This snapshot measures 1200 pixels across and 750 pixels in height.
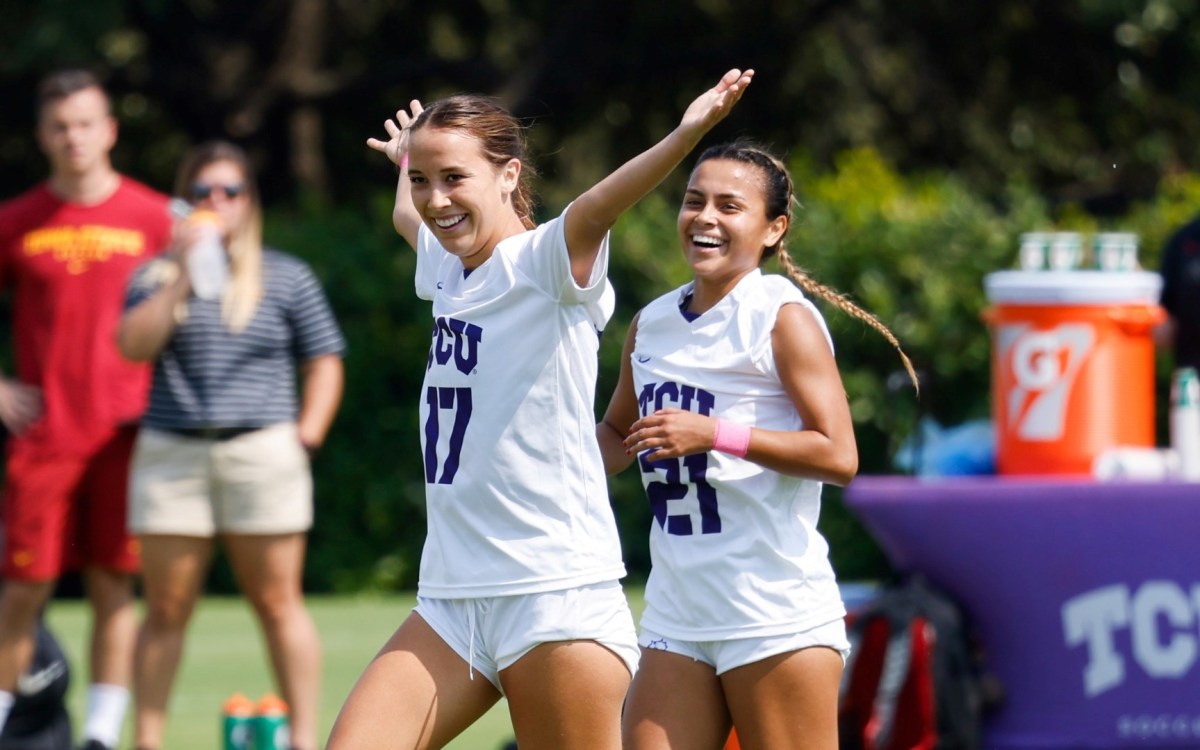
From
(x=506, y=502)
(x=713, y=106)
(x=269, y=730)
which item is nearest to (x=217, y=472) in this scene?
(x=269, y=730)

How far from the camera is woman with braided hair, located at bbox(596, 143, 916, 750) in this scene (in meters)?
4.39

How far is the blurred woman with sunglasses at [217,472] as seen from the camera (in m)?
6.57

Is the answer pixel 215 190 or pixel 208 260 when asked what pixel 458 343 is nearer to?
pixel 208 260

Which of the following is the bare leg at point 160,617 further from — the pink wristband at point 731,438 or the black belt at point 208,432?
the pink wristband at point 731,438

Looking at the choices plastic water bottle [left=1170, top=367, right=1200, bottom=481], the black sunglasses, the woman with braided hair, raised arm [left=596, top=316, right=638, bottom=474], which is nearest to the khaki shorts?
the black sunglasses

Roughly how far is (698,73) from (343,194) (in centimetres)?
342

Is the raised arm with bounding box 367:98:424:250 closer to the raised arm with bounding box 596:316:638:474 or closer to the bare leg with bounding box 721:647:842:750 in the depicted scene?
the raised arm with bounding box 596:316:638:474

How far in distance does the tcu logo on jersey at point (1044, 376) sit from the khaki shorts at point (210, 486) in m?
2.43

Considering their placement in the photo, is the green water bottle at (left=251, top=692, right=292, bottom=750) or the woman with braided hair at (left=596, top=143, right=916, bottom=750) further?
the green water bottle at (left=251, top=692, right=292, bottom=750)

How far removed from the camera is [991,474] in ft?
22.9

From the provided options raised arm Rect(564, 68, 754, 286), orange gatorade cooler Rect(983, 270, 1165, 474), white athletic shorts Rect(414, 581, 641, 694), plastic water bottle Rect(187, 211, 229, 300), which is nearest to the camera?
raised arm Rect(564, 68, 754, 286)

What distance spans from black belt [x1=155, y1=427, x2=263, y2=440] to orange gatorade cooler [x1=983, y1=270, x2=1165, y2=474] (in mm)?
2557

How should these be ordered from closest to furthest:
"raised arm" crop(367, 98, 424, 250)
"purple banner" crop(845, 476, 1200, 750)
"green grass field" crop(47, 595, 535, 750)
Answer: "raised arm" crop(367, 98, 424, 250) → "purple banner" crop(845, 476, 1200, 750) → "green grass field" crop(47, 595, 535, 750)

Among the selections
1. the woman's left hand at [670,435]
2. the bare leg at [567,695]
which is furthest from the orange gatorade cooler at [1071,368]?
the bare leg at [567,695]
